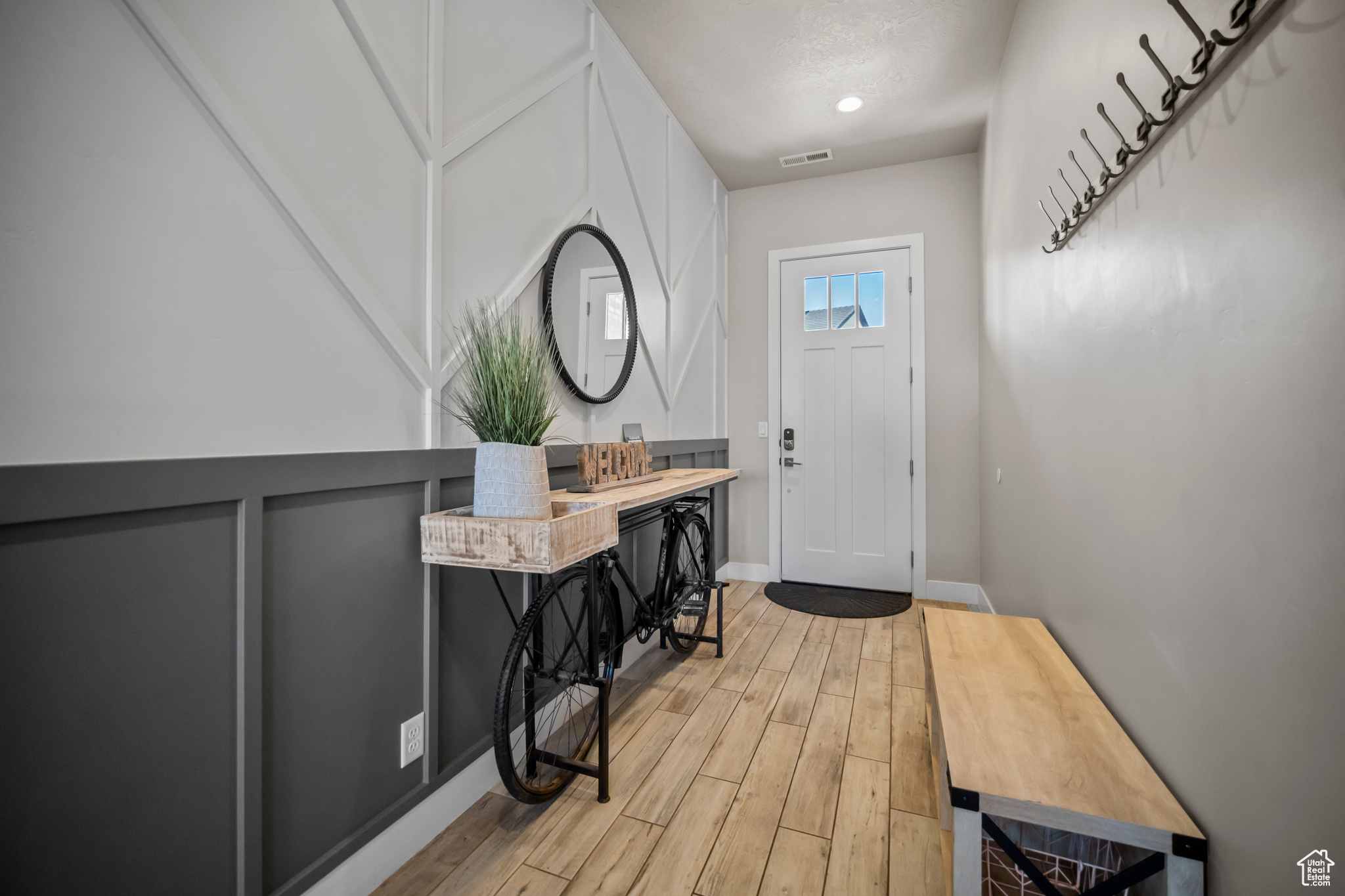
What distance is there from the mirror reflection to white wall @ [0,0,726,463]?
0.42 feet

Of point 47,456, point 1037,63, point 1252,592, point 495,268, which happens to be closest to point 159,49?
point 47,456

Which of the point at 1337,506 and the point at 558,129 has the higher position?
the point at 558,129

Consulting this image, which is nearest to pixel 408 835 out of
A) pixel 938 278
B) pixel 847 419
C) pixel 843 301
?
pixel 847 419

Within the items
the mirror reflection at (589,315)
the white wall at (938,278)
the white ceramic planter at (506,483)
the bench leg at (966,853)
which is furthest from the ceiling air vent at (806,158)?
the bench leg at (966,853)

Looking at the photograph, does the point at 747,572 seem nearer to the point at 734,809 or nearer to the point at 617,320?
the point at 617,320

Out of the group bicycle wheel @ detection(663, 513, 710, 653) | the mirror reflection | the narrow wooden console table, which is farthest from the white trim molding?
the mirror reflection

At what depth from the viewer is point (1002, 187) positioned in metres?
2.65

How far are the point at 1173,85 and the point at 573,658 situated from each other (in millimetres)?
2023

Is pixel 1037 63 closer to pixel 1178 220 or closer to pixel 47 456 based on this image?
pixel 1178 220

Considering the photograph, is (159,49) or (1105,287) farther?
(1105,287)

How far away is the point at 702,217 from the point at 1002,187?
168 centimetres

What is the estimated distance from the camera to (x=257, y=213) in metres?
1.06

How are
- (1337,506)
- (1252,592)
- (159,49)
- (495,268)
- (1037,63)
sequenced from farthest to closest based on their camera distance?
(1037,63)
(495,268)
(159,49)
(1252,592)
(1337,506)

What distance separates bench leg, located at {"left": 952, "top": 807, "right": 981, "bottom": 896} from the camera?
0.97 m
